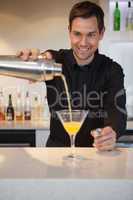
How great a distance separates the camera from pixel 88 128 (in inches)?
78.6

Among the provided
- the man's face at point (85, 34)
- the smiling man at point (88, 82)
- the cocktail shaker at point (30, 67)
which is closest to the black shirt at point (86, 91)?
the smiling man at point (88, 82)

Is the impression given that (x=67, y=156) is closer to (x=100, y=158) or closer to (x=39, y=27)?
(x=100, y=158)

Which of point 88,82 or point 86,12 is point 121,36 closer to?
point 88,82

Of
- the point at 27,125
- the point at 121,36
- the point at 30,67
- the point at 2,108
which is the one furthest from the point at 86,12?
the point at 2,108

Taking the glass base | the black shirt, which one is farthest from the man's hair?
the glass base

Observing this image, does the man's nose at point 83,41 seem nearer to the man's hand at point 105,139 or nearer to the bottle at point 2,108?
the man's hand at point 105,139

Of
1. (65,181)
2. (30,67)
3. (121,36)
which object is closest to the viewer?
(65,181)

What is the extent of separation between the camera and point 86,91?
1994 mm

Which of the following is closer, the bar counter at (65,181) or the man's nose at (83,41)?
the bar counter at (65,181)

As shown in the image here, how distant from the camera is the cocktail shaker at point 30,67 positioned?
56.3 inches

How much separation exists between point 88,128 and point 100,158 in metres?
0.51

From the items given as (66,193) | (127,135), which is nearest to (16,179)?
(66,193)

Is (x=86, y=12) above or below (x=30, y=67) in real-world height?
above

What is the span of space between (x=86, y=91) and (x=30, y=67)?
609 mm
